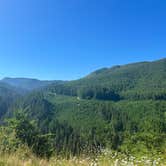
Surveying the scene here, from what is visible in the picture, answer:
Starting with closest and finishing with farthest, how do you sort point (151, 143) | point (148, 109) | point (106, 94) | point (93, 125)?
point (151, 143) → point (93, 125) → point (148, 109) → point (106, 94)

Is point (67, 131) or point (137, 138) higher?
point (137, 138)

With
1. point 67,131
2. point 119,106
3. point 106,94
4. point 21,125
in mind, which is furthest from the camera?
point 106,94

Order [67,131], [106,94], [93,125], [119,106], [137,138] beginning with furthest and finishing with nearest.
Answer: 1. [106,94]
2. [119,106]
3. [93,125]
4. [67,131]
5. [137,138]

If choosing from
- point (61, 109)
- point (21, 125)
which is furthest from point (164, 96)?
point (21, 125)

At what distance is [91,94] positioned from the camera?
191m

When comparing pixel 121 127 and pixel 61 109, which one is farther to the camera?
pixel 61 109

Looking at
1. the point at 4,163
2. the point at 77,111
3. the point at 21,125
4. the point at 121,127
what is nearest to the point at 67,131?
the point at 121,127

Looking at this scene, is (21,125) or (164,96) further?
(164,96)

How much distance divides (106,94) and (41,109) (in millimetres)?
66330

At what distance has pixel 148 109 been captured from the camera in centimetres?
12781

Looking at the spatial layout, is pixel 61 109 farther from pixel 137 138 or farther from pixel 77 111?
pixel 137 138

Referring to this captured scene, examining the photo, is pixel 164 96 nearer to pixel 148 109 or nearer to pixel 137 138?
pixel 148 109

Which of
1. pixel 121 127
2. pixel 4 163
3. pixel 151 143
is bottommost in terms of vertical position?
pixel 121 127

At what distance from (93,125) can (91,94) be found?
277 feet
